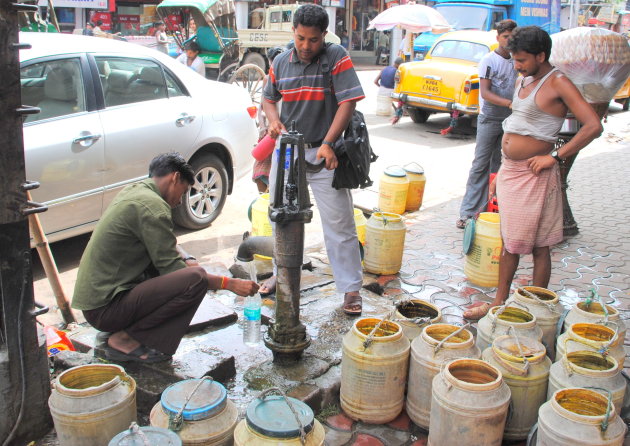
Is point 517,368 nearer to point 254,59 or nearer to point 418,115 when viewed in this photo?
point 418,115

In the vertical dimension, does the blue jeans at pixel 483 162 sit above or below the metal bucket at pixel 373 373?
above

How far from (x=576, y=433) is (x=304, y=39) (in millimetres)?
2423

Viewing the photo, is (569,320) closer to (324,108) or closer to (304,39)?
(324,108)

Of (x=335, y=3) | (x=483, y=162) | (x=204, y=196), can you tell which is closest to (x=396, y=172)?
(x=483, y=162)

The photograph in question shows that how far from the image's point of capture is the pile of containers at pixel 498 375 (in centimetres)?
245

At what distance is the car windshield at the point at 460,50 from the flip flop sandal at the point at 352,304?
29.8 ft

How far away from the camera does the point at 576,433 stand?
7.48 feet

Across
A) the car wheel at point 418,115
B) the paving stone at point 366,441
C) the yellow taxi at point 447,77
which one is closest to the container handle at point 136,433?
the paving stone at point 366,441

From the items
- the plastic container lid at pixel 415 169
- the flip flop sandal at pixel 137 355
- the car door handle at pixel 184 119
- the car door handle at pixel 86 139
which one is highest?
the car door handle at pixel 184 119

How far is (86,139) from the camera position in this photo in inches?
186

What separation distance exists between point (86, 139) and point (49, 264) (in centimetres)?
127

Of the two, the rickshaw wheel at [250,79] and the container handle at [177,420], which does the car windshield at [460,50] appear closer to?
the rickshaw wheel at [250,79]

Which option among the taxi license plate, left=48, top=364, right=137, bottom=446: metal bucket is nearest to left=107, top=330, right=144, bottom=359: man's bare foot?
left=48, top=364, right=137, bottom=446: metal bucket

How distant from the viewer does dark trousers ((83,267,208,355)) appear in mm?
3021
